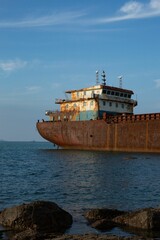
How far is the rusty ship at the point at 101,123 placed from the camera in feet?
110

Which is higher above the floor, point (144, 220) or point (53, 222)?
point (144, 220)

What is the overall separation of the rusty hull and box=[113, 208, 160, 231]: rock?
75.9 ft

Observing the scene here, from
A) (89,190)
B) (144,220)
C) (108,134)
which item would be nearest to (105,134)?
(108,134)

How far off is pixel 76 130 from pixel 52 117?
24.4 ft

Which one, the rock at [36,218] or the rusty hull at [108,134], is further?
the rusty hull at [108,134]

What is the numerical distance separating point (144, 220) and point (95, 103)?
32.4 m

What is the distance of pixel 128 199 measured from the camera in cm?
1364

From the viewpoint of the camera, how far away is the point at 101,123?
122 ft

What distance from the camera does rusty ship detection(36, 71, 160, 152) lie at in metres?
33.6

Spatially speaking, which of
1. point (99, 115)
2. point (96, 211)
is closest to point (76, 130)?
point (99, 115)

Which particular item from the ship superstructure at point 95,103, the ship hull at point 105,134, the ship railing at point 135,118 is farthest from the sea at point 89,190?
the ship superstructure at point 95,103

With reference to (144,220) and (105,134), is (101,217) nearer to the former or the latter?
(144,220)

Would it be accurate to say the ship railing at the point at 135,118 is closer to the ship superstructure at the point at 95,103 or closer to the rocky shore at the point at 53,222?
the ship superstructure at the point at 95,103

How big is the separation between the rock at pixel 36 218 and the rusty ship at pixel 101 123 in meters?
23.6
